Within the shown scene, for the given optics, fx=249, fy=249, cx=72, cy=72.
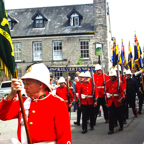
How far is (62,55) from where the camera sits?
88.4 ft

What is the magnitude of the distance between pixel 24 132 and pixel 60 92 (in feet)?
22.2

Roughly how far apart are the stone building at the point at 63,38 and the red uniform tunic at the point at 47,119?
75.7 ft

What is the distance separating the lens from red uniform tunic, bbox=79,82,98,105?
8.32 meters

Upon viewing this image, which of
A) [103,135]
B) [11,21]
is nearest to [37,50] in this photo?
[11,21]

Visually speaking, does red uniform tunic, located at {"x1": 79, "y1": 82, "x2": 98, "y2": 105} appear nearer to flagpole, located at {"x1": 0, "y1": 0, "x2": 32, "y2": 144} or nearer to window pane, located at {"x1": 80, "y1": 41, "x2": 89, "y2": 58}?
flagpole, located at {"x1": 0, "y1": 0, "x2": 32, "y2": 144}

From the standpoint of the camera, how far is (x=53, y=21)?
2858cm

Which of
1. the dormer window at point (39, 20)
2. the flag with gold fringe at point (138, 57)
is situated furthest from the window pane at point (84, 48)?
the flag with gold fringe at point (138, 57)

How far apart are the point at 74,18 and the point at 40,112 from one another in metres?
25.9

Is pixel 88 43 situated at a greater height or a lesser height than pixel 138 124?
greater

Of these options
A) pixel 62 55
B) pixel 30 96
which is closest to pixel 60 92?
pixel 30 96

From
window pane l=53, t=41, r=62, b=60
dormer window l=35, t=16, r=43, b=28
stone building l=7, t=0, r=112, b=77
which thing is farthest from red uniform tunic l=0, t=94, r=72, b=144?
dormer window l=35, t=16, r=43, b=28

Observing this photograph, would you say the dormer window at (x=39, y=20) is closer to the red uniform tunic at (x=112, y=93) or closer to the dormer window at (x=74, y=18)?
the dormer window at (x=74, y=18)

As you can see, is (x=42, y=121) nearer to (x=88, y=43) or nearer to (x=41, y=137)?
(x=41, y=137)

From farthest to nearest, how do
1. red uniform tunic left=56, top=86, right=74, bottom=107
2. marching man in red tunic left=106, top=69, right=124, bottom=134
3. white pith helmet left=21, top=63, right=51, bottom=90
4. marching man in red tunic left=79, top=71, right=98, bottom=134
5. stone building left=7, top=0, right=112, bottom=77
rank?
stone building left=7, top=0, right=112, bottom=77 < red uniform tunic left=56, top=86, right=74, bottom=107 < marching man in red tunic left=79, top=71, right=98, bottom=134 < marching man in red tunic left=106, top=69, right=124, bottom=134 < white pith helmet left=21, top=63, right=51, bottom=90
